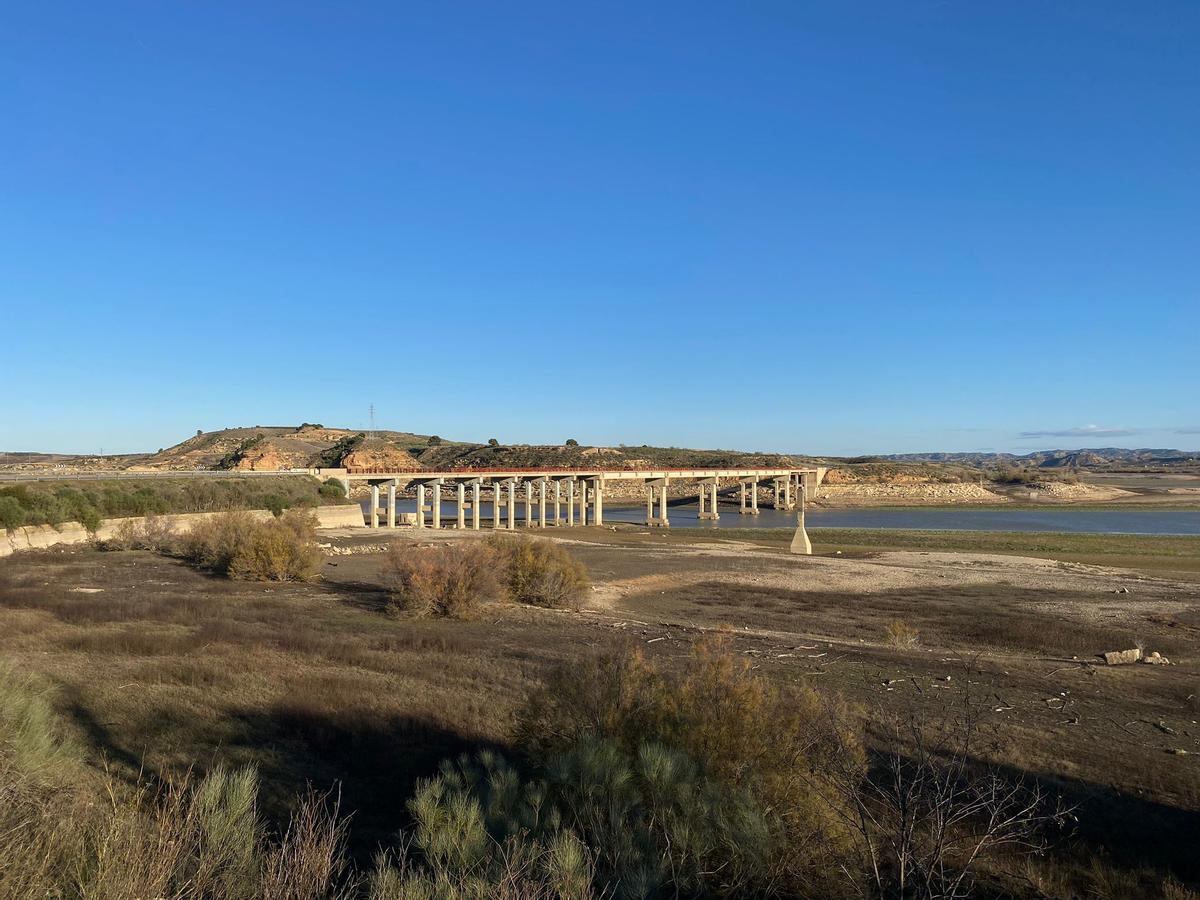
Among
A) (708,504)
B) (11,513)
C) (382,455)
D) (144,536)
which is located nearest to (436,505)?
(144,536)

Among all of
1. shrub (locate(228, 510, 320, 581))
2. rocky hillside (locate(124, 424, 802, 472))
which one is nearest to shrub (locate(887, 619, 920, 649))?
shrub (locate(228, 510, 320, 581))

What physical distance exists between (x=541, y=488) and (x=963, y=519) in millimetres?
43325

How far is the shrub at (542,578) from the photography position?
85.1ft

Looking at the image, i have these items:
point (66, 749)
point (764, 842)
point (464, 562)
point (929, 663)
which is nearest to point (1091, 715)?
point (929, 663)

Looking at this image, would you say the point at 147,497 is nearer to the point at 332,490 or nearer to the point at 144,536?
the point at 144,536

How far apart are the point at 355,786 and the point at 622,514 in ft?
309

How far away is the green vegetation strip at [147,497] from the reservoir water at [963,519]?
19.8 m

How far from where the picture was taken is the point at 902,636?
21188 mm

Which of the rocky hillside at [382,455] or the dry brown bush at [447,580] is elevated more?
the rocky hillside at [382,455]

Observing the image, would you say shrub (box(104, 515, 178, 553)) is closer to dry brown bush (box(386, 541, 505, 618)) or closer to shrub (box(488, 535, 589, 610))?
dry brown bush (box(386, 541, 505, 618))

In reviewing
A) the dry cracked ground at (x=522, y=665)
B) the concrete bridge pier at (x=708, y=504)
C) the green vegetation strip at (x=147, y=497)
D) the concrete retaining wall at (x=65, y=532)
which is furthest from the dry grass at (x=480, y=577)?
the concrete bridge pier at (x=708, y=504)

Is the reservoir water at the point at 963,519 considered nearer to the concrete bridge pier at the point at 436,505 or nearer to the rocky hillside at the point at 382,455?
the concrete bridge pier at the point at 436,505

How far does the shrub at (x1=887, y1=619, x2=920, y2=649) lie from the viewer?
20453mm

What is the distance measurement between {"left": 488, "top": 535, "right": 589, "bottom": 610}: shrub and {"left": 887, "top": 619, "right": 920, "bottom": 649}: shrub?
9579mm
